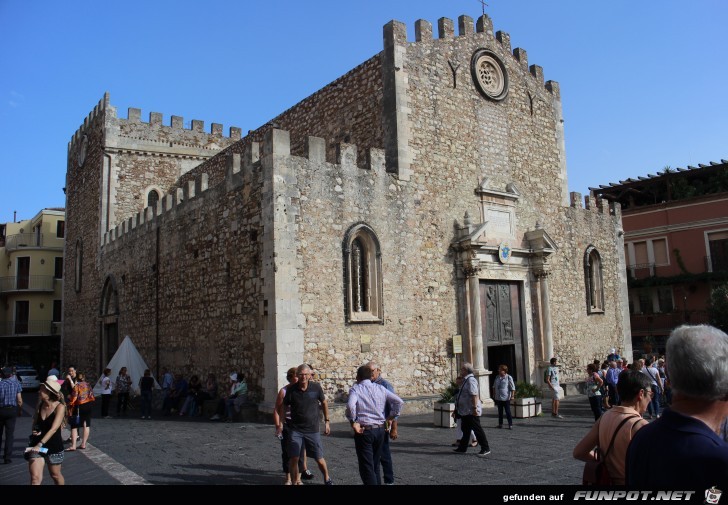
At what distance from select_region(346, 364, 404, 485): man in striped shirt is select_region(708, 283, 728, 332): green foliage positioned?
986 inches

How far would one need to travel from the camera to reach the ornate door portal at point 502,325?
15750 mm

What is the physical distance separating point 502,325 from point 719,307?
16153mm

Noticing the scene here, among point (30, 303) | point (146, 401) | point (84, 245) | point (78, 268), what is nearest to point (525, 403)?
point (146, 401)

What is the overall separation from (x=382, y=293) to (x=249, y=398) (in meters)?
3.81

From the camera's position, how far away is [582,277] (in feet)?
62.4

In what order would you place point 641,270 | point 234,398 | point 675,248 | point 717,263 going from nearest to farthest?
point 234,398 < point 717,263 < point 675,248 < point 641,270

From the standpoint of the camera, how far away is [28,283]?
1473 inches

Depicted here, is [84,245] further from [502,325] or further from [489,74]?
[502,325]

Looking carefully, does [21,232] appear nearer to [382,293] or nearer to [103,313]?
[103,313]

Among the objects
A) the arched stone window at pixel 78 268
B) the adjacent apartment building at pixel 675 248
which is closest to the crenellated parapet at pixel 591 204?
the adjacent apartment building at pixel 675 248

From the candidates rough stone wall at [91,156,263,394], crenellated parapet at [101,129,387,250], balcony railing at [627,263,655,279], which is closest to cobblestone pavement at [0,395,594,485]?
rough stone wall at [91,156,263,394]

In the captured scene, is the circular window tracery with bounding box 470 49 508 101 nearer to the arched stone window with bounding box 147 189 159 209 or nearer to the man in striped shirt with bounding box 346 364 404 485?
the man in striped shirt with bounding box 346 364 404 485

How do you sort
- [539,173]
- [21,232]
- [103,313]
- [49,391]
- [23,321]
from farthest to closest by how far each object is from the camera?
[21,232] → [23,321] → [103,313] → [539,173] → [49,391]

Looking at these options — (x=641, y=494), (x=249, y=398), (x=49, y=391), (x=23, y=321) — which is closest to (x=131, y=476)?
(x=49, y=391)
